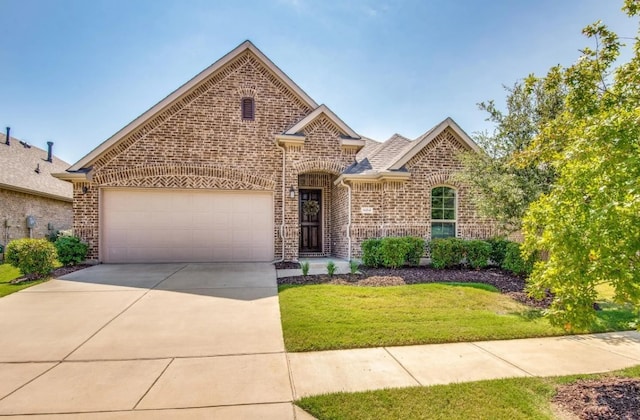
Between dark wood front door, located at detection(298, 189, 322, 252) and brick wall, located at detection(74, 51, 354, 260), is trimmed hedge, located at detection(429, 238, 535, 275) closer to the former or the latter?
brick wall, located at detection(74, 51, 354, 260)

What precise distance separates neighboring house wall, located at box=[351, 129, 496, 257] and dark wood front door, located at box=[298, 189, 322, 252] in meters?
3.01

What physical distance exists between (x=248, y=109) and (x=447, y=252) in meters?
8.62

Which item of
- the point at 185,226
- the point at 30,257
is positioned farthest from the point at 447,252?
the point at 30,257

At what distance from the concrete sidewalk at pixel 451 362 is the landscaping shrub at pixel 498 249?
18.4 ft

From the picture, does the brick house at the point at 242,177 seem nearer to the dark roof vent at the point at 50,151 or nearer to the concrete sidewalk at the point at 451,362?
the concrete sidewalk at the point at 451,362

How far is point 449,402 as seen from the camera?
10.4 ft

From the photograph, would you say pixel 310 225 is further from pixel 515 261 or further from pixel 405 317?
pixel 405 317

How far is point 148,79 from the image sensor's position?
36.8 feet

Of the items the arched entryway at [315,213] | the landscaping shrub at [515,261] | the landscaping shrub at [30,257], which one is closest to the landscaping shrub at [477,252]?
the landscaping shrub at [515,261]

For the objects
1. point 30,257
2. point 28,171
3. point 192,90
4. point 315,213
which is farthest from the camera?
point 28,171

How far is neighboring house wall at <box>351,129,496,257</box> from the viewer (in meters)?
Answer: 11.4

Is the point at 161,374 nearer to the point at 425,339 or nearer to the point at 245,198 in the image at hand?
the point at 425,339

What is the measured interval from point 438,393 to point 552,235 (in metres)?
1.92

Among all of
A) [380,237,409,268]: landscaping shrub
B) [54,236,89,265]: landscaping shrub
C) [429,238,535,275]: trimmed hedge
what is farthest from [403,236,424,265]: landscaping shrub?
[54,236,89,265]: landscaping shrub
